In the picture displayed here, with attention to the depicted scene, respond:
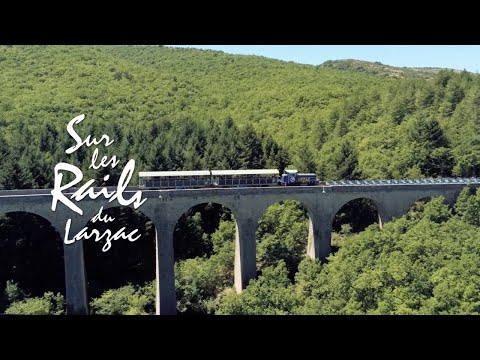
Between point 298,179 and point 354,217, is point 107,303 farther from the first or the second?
point 354,217

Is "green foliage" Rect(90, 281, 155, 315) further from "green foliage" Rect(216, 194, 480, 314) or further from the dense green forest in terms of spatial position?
"green foliage" Rect(216, 194, 480, 314)

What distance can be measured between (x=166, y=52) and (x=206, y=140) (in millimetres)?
74047

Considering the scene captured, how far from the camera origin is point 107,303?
3631 cm

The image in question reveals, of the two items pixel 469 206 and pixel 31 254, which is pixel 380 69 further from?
pixel 31 254

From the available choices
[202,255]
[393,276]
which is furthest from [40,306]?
[393,276]

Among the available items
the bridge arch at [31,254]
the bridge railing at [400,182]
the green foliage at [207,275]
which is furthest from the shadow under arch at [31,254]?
the bridge railing at [400,182]

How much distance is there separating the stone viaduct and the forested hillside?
27.5ft

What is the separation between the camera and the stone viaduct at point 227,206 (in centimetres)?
3316

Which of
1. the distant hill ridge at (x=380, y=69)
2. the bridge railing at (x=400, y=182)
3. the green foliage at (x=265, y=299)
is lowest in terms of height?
the green foliage at (x=265, y=299)

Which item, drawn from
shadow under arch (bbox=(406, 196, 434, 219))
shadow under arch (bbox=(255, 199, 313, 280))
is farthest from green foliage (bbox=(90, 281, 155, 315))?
shadow under arch (bbox=(406, 196, 434, 219))

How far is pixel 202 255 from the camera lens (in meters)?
43.9

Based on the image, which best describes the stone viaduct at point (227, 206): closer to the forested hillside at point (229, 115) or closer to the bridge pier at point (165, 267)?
the bridge pier at point (165, 267)

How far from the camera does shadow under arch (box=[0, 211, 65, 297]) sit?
38.5 metres
